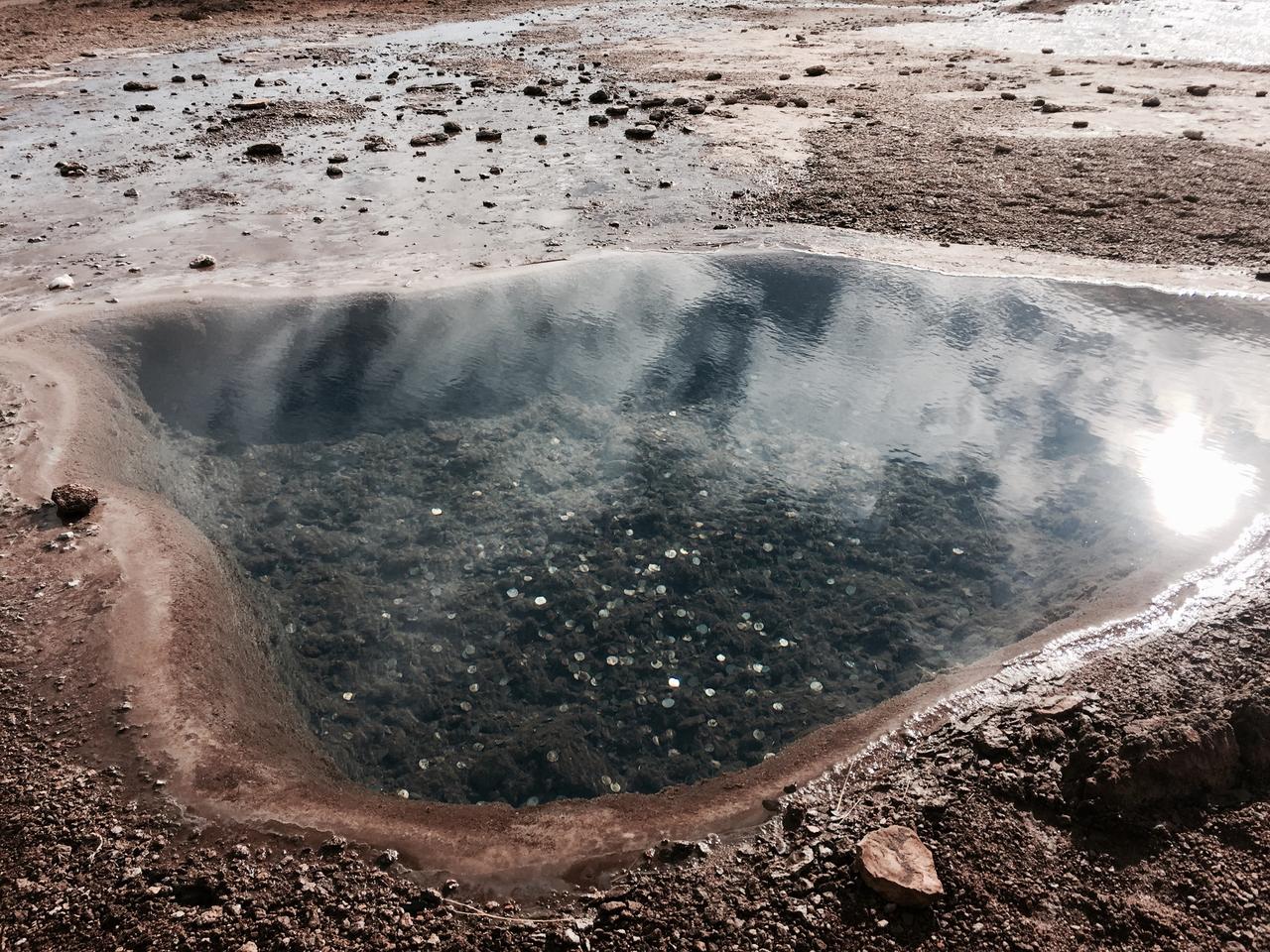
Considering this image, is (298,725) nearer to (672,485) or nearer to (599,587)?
(599,587)

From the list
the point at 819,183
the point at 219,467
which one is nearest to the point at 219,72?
the point at 819,183

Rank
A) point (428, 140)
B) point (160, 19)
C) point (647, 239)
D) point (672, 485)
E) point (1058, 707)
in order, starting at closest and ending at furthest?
point (1058, 707) → point (672, 485) → point (647, 239) → point (428, 140) → point (160, 19)

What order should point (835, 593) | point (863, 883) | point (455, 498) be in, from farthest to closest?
1. point (455, 498)
2. point (835, 593)
3. point (863, 883)

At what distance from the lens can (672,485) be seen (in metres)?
4.36

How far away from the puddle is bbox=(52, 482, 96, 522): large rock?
1479 centimetres

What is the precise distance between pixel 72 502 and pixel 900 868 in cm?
365

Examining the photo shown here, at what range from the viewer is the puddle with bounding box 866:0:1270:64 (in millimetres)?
13492

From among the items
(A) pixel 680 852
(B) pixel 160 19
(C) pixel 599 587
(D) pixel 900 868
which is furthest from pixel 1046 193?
(B) pixel 160 19

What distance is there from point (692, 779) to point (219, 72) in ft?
43.6

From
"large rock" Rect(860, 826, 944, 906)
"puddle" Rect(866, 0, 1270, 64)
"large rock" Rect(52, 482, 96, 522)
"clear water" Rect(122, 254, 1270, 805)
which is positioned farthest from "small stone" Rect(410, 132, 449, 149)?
"puddle" Rect(866, 0, 1270, 64)

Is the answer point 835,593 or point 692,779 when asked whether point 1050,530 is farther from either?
point 692,779

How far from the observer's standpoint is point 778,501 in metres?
4.25

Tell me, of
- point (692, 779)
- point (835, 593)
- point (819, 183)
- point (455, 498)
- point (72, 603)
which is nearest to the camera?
point (692, 779)

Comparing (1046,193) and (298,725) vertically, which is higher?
(1046,193)
